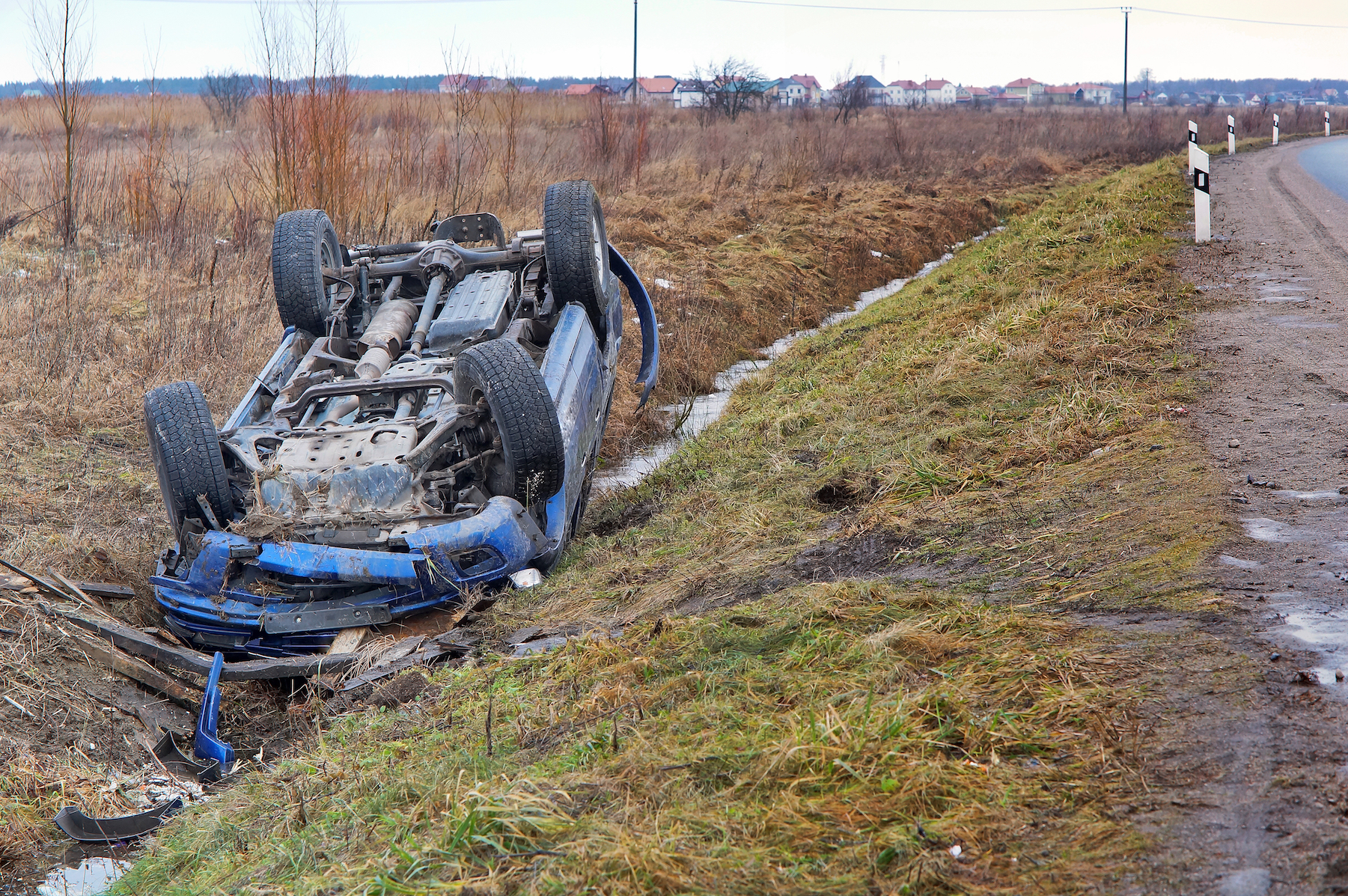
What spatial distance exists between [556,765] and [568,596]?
1.78m

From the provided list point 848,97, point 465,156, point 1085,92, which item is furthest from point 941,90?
point 465,156

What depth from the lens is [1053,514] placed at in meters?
3.86

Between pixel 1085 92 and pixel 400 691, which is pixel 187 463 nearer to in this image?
pixel 400 691

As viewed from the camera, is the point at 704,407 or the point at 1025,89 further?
the point at 1025,89

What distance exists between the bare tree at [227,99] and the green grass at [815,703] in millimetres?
22479

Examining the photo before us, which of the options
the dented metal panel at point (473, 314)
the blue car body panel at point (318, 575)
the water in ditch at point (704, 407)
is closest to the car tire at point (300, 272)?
the dented metal panel at point (473, 314)

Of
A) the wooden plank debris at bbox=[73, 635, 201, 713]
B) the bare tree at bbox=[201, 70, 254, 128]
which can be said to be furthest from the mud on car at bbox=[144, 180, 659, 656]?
the bare tree at bbox=[201, 70, 254, 128]

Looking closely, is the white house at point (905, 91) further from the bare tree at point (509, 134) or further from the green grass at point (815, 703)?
the green grass at point (815, 703)

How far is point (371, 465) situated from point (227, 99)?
1225 inches

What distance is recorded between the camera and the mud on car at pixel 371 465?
4.20 metres

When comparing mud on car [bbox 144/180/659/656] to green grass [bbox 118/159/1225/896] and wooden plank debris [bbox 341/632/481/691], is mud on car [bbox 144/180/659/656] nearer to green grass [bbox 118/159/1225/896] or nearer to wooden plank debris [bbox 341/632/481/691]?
wooden plank debris [bbox 341/632/481/691]

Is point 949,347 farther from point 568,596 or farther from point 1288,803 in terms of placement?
point 1288,803

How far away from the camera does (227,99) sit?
30.9 m

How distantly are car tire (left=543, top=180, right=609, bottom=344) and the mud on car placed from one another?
14mm
